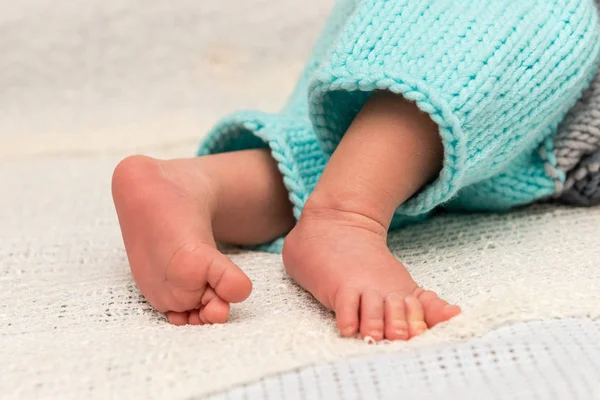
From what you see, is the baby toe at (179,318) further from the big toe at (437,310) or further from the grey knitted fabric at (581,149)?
the grey knitted fabric at (581,149)

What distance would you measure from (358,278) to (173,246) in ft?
0.54

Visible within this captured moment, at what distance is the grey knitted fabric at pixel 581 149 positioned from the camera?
33.1 inches

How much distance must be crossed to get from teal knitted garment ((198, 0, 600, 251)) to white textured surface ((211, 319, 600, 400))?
228 mm

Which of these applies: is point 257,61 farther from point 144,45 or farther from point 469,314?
point 469,314

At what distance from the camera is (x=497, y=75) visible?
692 mm

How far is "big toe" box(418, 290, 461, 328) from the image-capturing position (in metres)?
0.56

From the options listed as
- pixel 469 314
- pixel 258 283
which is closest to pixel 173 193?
pixel 258 283

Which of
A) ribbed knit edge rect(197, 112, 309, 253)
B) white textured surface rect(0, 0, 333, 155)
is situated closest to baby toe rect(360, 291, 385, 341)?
ribbed knit edge rect(197, 112, 309, 253)

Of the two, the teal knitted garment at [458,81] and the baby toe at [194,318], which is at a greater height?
the teal knitted garment at [458,81]

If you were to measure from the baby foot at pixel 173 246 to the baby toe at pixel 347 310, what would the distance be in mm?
80

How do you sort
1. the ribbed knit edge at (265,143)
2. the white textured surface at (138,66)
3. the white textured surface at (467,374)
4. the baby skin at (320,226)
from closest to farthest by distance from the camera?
the white textured surface at (467,374) < the baby skin at (320,226) < the ribbed knit edge at (265,143) < the white textured surface at (138,66)

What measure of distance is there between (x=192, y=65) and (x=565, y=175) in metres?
0.87

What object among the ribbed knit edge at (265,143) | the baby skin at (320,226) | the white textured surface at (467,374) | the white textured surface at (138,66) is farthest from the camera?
the white textured surface at (138,66)

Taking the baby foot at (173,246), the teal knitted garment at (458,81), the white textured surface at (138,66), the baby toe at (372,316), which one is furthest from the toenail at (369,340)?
the white textured surface at (138,66)
